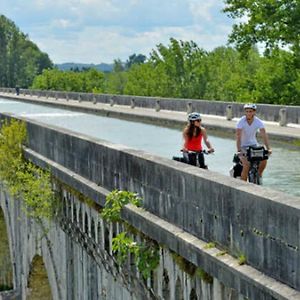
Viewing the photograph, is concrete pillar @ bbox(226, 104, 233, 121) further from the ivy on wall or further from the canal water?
the ivy on wall

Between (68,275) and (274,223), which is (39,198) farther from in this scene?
(274,223)

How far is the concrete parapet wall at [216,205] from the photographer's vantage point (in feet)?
19.9

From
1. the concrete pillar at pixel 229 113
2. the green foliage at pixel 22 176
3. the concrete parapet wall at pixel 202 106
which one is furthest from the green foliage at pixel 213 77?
the green foliage at pixel 22 176

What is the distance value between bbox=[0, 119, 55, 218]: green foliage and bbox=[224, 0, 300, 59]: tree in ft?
83.7

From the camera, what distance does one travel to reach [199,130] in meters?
11.2

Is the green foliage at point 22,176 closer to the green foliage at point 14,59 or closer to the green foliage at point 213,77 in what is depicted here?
the green foliage at point 213,77

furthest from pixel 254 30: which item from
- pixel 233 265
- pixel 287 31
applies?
pixel 233 265

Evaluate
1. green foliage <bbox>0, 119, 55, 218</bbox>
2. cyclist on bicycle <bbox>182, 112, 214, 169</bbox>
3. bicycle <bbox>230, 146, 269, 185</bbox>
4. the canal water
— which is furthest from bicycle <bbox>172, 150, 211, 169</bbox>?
green foliage <bbox>0, 119, 55, 218</bbox>

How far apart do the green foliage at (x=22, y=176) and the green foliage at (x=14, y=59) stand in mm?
141957

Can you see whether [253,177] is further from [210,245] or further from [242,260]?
[242,260]

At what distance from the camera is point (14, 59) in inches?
6275

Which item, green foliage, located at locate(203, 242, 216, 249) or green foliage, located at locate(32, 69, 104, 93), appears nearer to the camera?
green foliage, located at locate(203, 242, 216, 249)

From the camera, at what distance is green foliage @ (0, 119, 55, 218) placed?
44.9 feet

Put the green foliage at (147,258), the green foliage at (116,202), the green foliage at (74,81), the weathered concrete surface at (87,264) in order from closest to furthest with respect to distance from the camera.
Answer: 1. the weathered concrete surface at (87,264)
2. the green foliage at (147,258)
3. the green foliage at (116,202)
4. the green foliage at (74,81)
